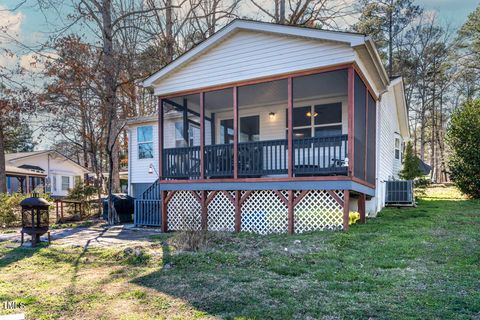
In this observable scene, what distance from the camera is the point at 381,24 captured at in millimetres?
23484

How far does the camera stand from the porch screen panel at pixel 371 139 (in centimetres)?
954

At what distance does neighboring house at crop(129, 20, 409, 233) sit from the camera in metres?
7.65

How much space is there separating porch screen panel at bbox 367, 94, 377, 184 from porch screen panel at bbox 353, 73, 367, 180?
0.76 meters

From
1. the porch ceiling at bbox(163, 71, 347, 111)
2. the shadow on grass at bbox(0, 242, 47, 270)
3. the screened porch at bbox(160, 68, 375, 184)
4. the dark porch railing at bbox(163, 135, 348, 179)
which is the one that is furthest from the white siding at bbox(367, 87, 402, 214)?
the shadow on grass at bbox(0, 242, 47, 270)

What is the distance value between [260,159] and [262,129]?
138 inches

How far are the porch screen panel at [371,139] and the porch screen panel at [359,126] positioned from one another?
765 millimetres

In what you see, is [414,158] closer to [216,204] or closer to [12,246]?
[216,204]

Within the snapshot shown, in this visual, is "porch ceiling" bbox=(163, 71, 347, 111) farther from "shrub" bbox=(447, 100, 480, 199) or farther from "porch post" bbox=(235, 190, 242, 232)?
"shrub" bbox=(447, 100, 480, 199)

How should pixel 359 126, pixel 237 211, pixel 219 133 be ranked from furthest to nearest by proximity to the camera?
pixel 219 133
pixel 237 211
pixel 359 126

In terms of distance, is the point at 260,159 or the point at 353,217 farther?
the point at 353,217

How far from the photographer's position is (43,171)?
28.9 m

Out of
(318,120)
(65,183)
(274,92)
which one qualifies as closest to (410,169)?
(318,120)

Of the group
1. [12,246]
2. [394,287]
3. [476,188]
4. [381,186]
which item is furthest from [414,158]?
[12,246]

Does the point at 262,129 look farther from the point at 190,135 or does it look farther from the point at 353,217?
the point at 353,217
